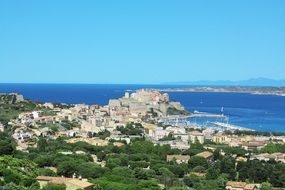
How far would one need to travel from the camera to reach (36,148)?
2558 cm

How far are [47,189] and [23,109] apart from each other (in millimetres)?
31210

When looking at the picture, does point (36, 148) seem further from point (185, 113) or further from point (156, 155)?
point (185, 113)

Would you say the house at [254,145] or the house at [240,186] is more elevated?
the house at [240,186]

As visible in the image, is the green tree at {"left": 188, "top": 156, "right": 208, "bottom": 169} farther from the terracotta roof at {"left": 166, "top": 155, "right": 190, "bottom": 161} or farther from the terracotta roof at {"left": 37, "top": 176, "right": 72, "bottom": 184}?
the terracotta roof at {"left": 37, "top": 176, "right": 72, "bottom": 184}

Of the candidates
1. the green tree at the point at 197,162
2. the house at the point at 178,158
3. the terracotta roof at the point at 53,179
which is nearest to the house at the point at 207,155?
the house at the point at 178,158

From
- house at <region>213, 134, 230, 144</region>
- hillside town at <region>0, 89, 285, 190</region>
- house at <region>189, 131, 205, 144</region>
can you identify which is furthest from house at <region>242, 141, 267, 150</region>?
house at <region>189, 131, 205, 144</region>

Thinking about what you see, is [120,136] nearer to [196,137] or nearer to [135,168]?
[196,137]

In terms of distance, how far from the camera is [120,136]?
3469 centimetres

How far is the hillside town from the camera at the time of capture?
24.2m

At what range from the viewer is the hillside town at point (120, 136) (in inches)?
953

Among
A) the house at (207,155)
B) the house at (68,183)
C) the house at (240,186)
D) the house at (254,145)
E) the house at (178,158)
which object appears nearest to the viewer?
the house at (68,183)

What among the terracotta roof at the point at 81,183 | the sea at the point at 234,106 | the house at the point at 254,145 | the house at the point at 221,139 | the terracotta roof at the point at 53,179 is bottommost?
the sea at the point at 234,106

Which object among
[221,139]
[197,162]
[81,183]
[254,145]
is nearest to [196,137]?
[221,139]

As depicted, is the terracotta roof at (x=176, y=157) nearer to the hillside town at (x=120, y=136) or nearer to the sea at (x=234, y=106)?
the hillside town at (x=120, y=136)
